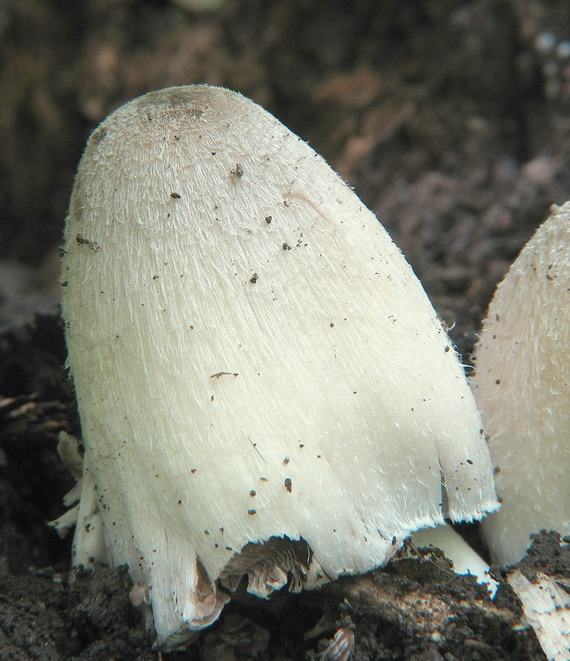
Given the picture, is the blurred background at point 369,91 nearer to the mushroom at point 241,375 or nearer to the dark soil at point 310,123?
the dark soil at point 310,123

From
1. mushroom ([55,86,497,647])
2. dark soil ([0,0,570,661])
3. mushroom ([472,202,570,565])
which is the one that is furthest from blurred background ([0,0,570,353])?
mushroom ([55,86,497,647])

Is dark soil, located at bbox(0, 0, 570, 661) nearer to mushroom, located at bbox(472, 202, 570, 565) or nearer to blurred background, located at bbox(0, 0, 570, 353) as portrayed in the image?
blurred background, located at bbox(0, 0, 570, 353)

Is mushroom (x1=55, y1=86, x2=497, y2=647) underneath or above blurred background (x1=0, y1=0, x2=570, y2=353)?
underneath

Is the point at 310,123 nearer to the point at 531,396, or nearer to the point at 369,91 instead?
the point at 369,91

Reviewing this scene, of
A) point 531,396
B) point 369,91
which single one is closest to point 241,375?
point 531,396

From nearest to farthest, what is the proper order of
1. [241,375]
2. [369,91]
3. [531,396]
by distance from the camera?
[241,375] < [531,396] < [369,91]

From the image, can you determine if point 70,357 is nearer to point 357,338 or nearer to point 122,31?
point 357,338
